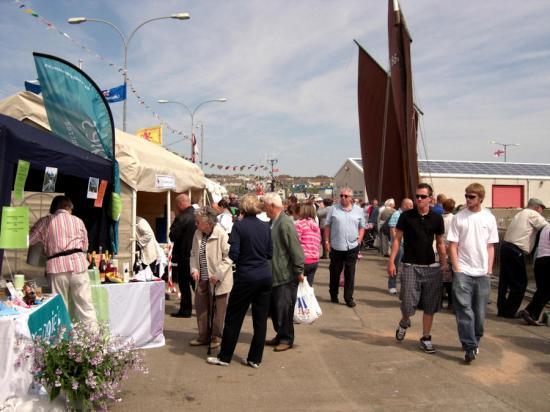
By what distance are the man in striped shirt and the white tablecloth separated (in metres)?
0.54

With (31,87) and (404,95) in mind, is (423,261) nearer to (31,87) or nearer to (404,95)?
(31,87)

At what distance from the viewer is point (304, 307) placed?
5.90m

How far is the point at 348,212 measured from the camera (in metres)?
7.97

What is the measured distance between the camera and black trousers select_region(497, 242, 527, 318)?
7.21 meters

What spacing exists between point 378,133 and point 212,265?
1387 cm

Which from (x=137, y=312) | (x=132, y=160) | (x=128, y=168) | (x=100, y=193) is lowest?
(x=137, y=312)

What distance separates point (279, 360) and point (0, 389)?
8.63ft

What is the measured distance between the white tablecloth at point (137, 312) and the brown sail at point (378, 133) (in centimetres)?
1132

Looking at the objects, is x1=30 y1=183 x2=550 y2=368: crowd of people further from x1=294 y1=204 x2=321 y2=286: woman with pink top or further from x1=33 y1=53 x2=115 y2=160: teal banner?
x1=33 y1=53 x2=115 y2=160: teal banner

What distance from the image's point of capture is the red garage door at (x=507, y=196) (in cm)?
3412

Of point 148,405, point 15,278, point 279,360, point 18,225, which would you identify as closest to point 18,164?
point 18,225

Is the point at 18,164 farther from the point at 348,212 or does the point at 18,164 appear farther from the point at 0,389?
the point at 348,212

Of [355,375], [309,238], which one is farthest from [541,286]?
[355,375]

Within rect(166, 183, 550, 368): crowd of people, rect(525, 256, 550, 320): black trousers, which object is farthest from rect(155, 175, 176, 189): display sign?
rect(525, 256, 550, 320): black trousers
